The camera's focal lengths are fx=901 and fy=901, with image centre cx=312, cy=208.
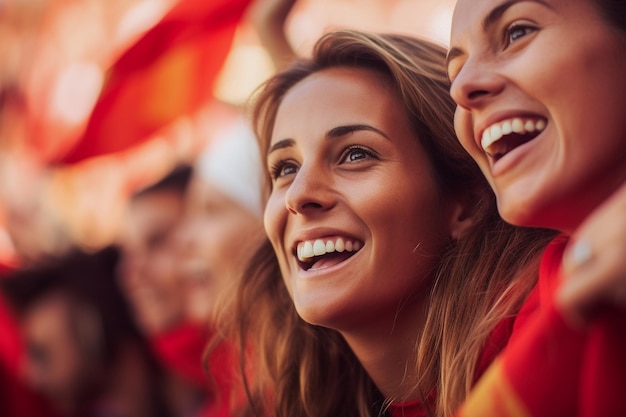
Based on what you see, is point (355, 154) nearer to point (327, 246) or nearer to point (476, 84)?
point (327, 246)

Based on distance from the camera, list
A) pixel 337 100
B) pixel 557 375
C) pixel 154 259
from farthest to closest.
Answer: pixel 154 259 < pixel 337 100 < pixel 557 375

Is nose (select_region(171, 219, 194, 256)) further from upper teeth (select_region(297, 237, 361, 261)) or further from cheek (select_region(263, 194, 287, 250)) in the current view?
upper teeth (select_region(297, 237, 361, 261))

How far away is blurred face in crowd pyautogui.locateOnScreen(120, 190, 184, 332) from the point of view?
3.79m

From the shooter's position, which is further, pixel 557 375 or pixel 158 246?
pixel 158 246

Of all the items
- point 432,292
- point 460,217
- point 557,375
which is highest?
point 460,217

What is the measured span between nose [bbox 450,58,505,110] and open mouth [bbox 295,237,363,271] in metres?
0.39

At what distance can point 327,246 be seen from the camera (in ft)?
5.75

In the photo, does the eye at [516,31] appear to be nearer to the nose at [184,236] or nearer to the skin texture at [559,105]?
the skin texture at [559,105]

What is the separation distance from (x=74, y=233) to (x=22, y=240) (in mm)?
314

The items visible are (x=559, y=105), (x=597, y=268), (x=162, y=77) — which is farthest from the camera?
(x=162, y=77)

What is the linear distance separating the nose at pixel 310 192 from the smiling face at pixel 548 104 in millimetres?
377

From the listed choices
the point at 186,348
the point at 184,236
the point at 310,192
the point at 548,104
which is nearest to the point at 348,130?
the point at 310,192

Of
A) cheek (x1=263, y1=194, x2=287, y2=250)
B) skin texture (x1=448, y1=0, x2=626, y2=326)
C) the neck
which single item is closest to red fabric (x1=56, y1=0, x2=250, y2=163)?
cheek (x1=263, y1=194, x2=287, y2=250)

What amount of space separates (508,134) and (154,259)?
2.62 m
